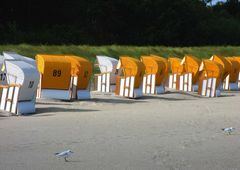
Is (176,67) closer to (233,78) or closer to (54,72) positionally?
(233,78)

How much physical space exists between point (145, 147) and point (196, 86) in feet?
70.2

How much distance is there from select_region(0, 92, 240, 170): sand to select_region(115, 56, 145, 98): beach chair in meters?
5.96

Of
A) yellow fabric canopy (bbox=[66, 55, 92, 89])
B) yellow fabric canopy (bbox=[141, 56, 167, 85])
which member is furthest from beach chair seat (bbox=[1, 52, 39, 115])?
yellow fabric canopy (bbox=[141, 56, 167, 85])

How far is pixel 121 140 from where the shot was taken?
42.8 feet

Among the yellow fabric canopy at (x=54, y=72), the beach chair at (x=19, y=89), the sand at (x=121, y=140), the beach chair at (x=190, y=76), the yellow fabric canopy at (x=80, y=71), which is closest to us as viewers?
the sand at (x=121, y=140)

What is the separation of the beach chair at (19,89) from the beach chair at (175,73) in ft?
48.7

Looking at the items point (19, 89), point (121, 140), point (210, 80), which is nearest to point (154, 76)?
point (210, 80)

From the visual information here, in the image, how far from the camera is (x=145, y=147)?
480 inches

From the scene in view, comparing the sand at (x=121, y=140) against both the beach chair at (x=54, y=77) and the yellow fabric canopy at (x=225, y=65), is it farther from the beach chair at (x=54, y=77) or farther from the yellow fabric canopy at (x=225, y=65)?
the yellow fabric canopy at (x=225, y=65)

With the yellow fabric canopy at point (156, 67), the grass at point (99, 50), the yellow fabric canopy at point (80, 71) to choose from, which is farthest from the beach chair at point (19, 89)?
the grass at point (99, 50)

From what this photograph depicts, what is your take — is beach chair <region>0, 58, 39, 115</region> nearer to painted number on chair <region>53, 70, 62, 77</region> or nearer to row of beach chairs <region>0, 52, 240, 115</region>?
row of beach chairs <region>0, 52, 240, 115</region>

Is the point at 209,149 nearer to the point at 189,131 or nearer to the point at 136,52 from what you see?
the point at 189,131

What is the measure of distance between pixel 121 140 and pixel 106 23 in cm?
5924

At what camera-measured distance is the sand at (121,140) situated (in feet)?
34.2
